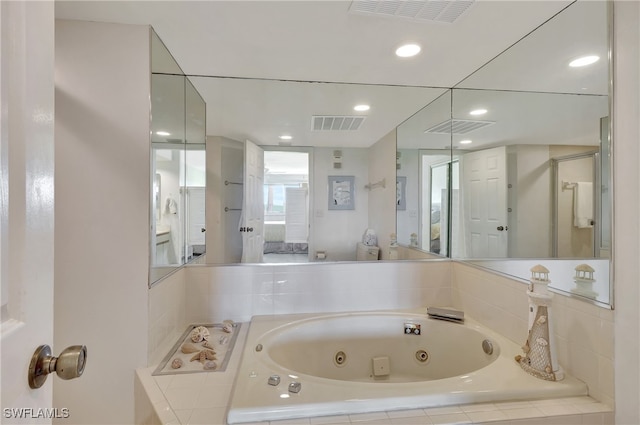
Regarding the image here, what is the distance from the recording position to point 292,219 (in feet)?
7.63

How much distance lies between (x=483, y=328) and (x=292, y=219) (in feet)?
4.85

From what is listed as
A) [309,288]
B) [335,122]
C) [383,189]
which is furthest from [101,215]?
[383,189]

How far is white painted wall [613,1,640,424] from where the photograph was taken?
3.14ft

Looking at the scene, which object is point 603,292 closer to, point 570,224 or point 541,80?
point 570,224

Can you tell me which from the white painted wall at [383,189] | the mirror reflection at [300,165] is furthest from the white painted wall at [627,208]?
the white painted wall at [383,189]

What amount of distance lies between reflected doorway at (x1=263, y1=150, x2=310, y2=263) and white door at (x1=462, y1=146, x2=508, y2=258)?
4.10 feet

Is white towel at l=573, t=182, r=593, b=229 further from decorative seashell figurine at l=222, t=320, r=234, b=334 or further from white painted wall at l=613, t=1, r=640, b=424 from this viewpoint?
decorative seashell figurine at l=222, t=320, r=234, b=334

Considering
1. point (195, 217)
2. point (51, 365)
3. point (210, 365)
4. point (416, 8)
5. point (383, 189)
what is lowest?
point (210, 365)

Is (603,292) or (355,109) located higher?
(355,109)

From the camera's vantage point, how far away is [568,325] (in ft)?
→ 3.93

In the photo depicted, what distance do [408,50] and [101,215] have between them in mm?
1767

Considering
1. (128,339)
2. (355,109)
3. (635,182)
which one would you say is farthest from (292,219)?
(635,182)

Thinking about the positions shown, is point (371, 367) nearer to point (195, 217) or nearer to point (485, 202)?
point (485, 202)

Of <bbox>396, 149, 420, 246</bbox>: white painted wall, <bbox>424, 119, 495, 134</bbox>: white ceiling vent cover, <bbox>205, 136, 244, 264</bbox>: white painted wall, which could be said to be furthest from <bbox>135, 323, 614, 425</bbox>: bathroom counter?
<bbox>424, 119, 495, 134</bbox>: white ceiling vent cover
